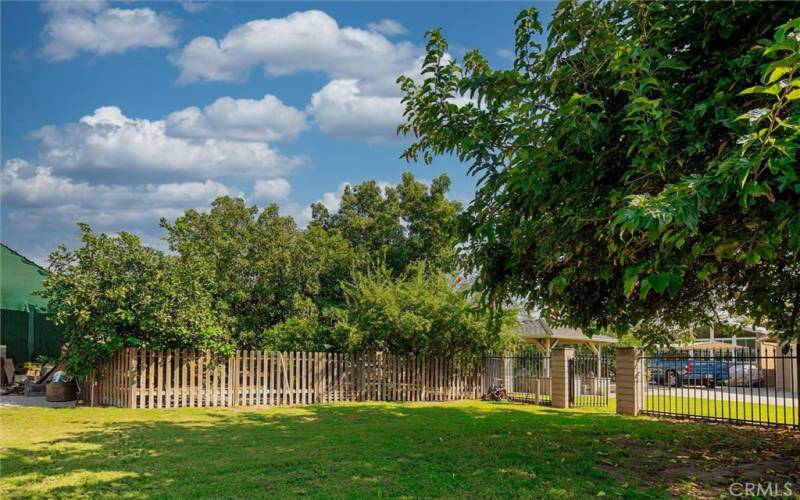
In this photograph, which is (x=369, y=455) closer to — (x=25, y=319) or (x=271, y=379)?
(x=271, y=379)

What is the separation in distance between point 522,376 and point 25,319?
1639 cm

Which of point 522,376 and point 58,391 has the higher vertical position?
point 58,391

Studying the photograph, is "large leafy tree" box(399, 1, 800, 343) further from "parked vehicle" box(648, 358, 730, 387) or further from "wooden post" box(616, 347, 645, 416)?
"parked vehicle" box(648, 358, 730, 387)

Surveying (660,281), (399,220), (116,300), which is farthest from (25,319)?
(660,281)

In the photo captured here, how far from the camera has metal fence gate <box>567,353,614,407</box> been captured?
1670 cm

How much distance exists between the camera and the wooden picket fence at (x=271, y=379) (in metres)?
14.0

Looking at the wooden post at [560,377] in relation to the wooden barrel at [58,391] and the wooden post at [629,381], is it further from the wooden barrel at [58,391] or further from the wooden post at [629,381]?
the wooden barrel at [58,391]

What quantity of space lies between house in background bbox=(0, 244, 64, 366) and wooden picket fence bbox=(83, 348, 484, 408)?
23.7 feet

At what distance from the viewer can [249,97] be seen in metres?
13.8

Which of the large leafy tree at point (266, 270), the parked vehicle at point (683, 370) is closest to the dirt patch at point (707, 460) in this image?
the parked vehicle at point (683, 370)

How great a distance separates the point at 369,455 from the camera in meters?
8.22

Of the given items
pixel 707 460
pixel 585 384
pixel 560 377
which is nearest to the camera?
pixel 707 460

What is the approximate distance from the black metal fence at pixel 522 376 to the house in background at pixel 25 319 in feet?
44.7

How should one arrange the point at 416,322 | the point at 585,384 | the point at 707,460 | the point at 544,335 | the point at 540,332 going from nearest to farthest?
the point at 707,460
the point at 416,322
the point at 585,384
the point at 544,335
the point at 540,332
